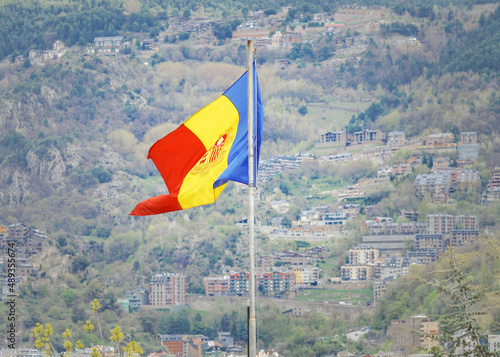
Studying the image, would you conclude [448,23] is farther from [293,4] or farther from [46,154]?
[46,154]

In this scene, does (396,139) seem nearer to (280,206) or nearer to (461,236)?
(280,206)

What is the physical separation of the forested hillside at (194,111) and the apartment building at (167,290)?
3.70ft

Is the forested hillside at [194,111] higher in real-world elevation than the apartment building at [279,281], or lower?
higher

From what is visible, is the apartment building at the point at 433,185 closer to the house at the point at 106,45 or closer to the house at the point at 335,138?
the house at the point at 335,138

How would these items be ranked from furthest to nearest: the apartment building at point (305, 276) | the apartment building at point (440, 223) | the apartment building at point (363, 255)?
the apartment building at point (440, 223)
the apartment building at point (363, 255)
the apartment building at point (305, 276)

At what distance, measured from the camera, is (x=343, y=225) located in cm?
8400

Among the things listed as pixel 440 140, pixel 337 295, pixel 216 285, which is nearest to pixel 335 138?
pixel 440 140

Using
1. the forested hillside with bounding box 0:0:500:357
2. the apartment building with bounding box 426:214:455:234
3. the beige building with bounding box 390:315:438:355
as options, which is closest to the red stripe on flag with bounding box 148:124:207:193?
the beige building with bounding box 390:315:438:355

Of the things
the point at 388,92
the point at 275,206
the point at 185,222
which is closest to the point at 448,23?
the point at 388,92

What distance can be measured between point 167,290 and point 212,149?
215 feet

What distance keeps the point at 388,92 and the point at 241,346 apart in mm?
51879

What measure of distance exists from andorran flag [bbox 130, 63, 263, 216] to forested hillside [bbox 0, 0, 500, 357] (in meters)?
52.0

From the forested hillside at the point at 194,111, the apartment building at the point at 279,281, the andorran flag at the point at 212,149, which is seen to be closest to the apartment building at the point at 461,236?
the forested hillside at the point at 194,111

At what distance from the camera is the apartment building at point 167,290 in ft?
240
